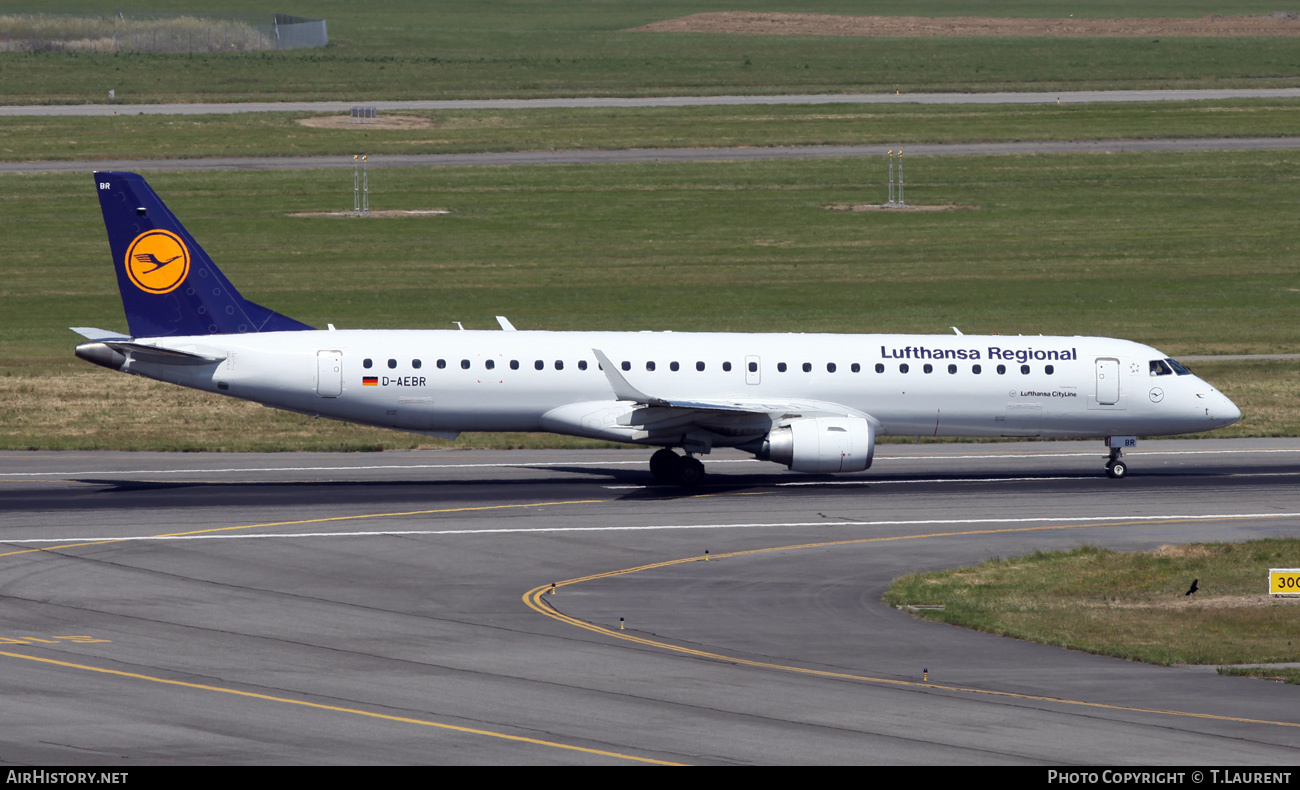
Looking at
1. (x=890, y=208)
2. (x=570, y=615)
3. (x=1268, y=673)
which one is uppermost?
(x=890, y=208)

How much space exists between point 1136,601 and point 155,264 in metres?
22.6

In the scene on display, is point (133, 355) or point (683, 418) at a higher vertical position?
point (133, 355)

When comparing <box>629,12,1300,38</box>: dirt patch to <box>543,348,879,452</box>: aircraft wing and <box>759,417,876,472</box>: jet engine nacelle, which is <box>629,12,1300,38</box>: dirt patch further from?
<box>759,417,876,472</box>: jet engine nacelle

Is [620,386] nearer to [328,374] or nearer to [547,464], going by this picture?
[547,464]

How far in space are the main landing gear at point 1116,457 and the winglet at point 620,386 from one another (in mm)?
11619

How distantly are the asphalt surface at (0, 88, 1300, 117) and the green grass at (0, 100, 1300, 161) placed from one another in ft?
10.1

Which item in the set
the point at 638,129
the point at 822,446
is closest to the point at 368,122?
the point at 638,129

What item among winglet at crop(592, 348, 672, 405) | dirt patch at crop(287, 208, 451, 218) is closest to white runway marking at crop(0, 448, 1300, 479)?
winglet at crop(592, 348, 672, 405)

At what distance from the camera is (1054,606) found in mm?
27016

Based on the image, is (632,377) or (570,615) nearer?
(570,615)

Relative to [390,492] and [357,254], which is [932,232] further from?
[390,492]

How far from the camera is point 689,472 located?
125 feet

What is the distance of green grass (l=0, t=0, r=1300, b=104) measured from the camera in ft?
389

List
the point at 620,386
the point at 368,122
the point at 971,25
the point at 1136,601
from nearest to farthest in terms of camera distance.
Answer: the point at 1136,601, the point at 620,386, the point at 368,122, the point at 971,25
